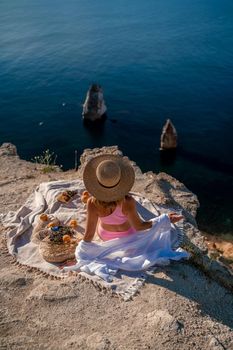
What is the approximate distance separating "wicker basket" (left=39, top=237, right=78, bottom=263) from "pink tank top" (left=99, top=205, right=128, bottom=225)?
122 cm

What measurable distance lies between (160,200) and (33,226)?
4.47 metres

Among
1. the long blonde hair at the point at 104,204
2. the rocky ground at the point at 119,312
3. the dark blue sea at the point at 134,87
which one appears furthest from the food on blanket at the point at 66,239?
the dark blue sea at the point at 134,87

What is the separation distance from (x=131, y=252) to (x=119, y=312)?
189 centimetres

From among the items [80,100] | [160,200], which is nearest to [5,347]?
[160,200]

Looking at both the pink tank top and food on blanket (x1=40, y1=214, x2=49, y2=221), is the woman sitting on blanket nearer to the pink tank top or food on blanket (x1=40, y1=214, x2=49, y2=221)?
the pink tank top

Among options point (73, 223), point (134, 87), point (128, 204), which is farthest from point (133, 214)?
point (134, 87)

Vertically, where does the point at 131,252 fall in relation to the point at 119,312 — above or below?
above

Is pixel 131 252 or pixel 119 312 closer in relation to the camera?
pixel 119 312

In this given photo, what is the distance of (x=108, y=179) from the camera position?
9.62 m

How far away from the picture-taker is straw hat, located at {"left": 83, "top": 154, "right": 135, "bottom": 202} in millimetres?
9641

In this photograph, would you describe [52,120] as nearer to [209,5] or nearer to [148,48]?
[148,48]

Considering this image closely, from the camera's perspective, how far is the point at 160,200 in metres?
13.9

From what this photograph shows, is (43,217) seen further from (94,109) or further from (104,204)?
(94,109)

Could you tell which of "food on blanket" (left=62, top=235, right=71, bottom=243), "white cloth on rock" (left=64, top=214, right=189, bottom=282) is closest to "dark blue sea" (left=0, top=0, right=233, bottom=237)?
"white cloth on rock" (left=64, top=214, right=189, bottom=282)
